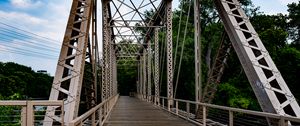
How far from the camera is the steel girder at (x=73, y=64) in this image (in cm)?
743

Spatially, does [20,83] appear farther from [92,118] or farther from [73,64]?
[73,64]

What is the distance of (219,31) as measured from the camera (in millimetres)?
36562

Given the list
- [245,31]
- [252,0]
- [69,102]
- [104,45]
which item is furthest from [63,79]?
[252,0]

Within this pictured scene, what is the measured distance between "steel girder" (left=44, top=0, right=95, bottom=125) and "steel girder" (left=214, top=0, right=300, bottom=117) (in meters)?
3.19

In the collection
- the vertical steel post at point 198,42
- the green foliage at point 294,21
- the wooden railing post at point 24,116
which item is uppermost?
the green foliage at point 294,21

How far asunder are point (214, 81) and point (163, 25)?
16.6 meters

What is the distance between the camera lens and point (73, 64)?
328 inches

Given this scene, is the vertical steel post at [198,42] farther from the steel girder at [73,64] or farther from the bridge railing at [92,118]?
the steel girder at [73,64]

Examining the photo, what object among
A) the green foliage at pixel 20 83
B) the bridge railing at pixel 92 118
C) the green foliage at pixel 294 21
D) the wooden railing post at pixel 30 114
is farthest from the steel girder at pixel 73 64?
the green foliage at pixel 294 21

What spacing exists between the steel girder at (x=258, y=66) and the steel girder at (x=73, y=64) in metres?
3.19

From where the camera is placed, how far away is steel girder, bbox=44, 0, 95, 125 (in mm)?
7434

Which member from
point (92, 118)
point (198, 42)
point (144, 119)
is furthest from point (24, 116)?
point (144, 119)

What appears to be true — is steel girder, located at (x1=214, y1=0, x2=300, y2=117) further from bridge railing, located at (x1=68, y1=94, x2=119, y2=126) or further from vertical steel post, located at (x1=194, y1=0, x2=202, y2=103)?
bridge railing, located at (x1=68, y1=94, x2=119, y2=126)

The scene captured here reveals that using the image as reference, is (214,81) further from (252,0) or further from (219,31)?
(252,0)
